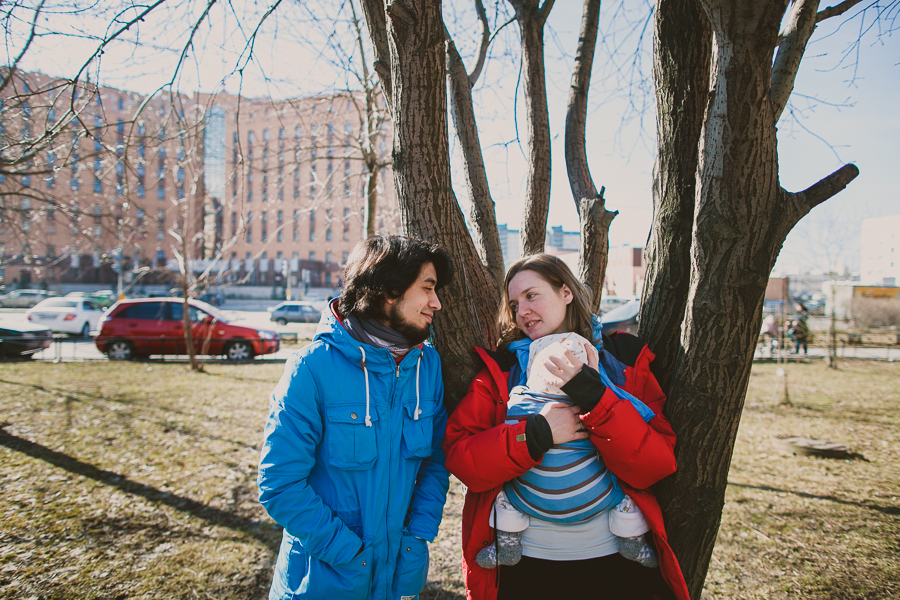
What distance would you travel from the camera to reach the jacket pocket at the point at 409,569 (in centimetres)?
177

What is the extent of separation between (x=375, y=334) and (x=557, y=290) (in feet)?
2.49

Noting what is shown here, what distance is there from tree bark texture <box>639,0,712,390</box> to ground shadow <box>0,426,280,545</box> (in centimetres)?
320

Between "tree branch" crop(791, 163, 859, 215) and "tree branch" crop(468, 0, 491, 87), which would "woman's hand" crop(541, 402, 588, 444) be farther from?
"tree branch" crop(468, 0, 491, 87)

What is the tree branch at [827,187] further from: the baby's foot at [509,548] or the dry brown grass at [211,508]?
the dry brown grass at [211,508]

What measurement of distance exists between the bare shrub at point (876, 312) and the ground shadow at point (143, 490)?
29.2 metres

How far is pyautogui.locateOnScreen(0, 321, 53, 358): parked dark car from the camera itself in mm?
11859

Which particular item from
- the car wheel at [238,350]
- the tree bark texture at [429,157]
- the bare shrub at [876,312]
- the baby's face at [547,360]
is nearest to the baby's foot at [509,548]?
the baby's face at [547,360]

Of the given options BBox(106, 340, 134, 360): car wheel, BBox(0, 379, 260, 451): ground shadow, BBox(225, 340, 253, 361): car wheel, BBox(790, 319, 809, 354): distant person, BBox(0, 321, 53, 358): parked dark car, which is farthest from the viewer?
BBox(790, 319, 809, 354): distant person

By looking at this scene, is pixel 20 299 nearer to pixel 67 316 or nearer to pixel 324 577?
pixel 67 316

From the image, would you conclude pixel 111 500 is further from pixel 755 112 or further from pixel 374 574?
pixel 755 112

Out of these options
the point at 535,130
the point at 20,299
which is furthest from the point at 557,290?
the point at 20,299

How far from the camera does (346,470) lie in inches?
67.8

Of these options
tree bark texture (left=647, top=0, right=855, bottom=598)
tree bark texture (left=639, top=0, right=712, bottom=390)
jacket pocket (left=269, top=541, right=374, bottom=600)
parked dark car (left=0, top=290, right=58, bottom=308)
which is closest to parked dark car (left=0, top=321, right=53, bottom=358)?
jacket pocket (left=269, top=541, right=374, bottom=600)

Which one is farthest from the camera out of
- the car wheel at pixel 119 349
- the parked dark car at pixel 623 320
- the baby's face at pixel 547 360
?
the car wheel at pixel 119 349
